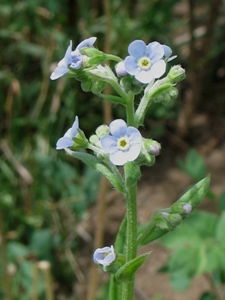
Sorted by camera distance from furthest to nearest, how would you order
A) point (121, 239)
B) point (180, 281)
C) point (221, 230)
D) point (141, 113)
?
point (180, 281)
point (221, 230)
point (121, 239)
point (141, 113)

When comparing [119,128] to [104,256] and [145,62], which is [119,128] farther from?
[104,256]

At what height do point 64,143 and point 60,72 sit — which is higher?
point 60,72

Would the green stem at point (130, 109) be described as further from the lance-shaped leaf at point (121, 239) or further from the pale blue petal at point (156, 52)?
the lance-shaped leaf at point (121, 239)

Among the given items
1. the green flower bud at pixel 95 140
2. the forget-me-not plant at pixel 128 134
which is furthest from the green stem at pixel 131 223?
the green flower bud at pixel 95 140

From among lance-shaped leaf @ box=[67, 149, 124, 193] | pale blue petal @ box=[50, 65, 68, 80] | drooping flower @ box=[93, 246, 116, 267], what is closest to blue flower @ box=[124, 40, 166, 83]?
pale blue petal @ box=[50, 65, 68, 80]

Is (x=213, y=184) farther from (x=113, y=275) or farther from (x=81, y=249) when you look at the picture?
(x=113, y=275)

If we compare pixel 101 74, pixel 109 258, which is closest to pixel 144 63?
pixel 101 74
